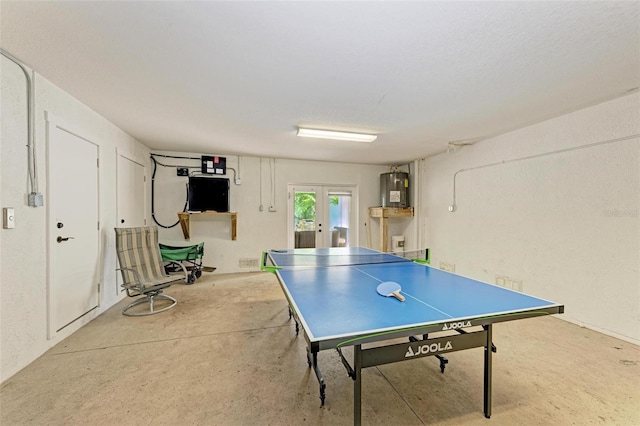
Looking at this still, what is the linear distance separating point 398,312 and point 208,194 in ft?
14.9

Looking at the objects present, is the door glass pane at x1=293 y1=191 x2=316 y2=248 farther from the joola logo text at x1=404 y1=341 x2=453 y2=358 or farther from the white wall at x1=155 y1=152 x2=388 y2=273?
the joola logo text at x1=404 y1=341 x2=453 y2=358

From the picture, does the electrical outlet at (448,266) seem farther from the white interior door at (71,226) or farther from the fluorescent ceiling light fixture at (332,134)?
the white interior door at (71,226)

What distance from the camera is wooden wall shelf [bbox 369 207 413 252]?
584cm

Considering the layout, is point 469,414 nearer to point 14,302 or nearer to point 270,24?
point 270,24

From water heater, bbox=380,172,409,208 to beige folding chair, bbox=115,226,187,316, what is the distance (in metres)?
4.29

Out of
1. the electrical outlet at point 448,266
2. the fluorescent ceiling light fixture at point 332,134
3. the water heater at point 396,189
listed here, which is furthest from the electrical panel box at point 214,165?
the electrical outlet at point 448,266

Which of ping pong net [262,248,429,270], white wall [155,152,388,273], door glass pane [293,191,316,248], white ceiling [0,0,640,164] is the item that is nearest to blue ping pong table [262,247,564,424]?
ping pong net [262,248,429,270]

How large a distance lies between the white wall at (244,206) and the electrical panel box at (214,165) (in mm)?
117

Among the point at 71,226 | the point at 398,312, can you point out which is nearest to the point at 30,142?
the point at 71,226

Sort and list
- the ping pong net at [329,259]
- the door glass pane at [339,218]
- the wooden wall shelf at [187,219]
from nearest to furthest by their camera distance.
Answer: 1. the ping pong net at [329,259]
2. the wooden wall shelf at [187,219]
3. the door glass pane at [339,218]

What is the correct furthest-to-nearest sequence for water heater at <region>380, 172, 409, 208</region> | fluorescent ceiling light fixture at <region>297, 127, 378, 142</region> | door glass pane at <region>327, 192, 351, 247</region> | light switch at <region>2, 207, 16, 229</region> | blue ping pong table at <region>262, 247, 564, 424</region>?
door glass pane at <region>327, 192, 351, 247</region>
water heater at <region>380, 172, 409, 208</region>
fluorescent ceiling light fixture at <region>297, 127, 378, 142</region>
light switch at <region>2, 207, 16, 229</region>
blue ping pong table at <region>262, 247, 564, 424</region>

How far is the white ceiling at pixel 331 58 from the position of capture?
1.52 m

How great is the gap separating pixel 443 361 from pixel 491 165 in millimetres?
3158

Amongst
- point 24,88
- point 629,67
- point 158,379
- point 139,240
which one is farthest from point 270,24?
point 139,240
